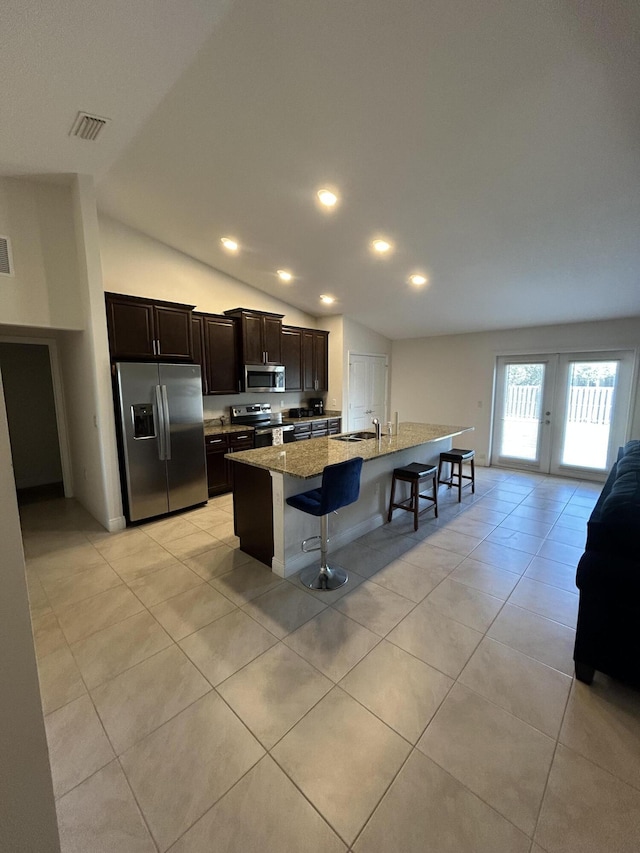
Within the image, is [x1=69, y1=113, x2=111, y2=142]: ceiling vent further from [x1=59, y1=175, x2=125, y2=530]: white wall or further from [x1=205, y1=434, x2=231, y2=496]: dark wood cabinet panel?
[x1=205, y1=434, x2=231, y2=496]: dark wood cabinet panel

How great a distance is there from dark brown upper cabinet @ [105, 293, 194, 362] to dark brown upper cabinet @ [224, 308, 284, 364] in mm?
924

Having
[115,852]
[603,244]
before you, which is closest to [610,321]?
[603,244]

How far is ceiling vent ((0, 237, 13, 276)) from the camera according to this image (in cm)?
308

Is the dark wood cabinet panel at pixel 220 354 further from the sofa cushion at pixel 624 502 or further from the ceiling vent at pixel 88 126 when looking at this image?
the sofa cushion at pixel 624 502

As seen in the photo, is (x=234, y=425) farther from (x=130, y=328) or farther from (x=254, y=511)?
(x=254, y=511)

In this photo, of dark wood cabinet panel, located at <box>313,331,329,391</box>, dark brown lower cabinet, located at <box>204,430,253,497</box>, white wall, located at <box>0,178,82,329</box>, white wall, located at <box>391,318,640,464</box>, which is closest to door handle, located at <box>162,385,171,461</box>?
dark brown lower cabinet, located at <box>204,430,253,497</box>

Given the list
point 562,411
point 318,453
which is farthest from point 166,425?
point 562,411

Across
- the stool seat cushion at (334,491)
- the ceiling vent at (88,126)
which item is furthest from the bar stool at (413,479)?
the ceiling vent at (88,126)

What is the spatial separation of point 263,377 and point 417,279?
8.32 ft

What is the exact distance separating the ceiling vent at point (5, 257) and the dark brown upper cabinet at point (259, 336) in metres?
2.43

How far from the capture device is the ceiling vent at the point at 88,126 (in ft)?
8.10

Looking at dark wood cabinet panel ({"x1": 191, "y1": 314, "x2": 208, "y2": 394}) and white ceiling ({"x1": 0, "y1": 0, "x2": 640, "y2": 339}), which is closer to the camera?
white ceiling ({"x1": 0, "y1": 0, "x2": 640, "y2": 339})

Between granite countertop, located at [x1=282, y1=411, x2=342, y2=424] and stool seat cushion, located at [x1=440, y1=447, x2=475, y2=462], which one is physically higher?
granite countertop, located at [x1=282, y1=411, x2=342, y2=424]

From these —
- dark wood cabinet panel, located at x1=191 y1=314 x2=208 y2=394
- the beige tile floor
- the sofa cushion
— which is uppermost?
dark wood cabinet panel, located at x1=191 y1=314 x2=208 y2=394
